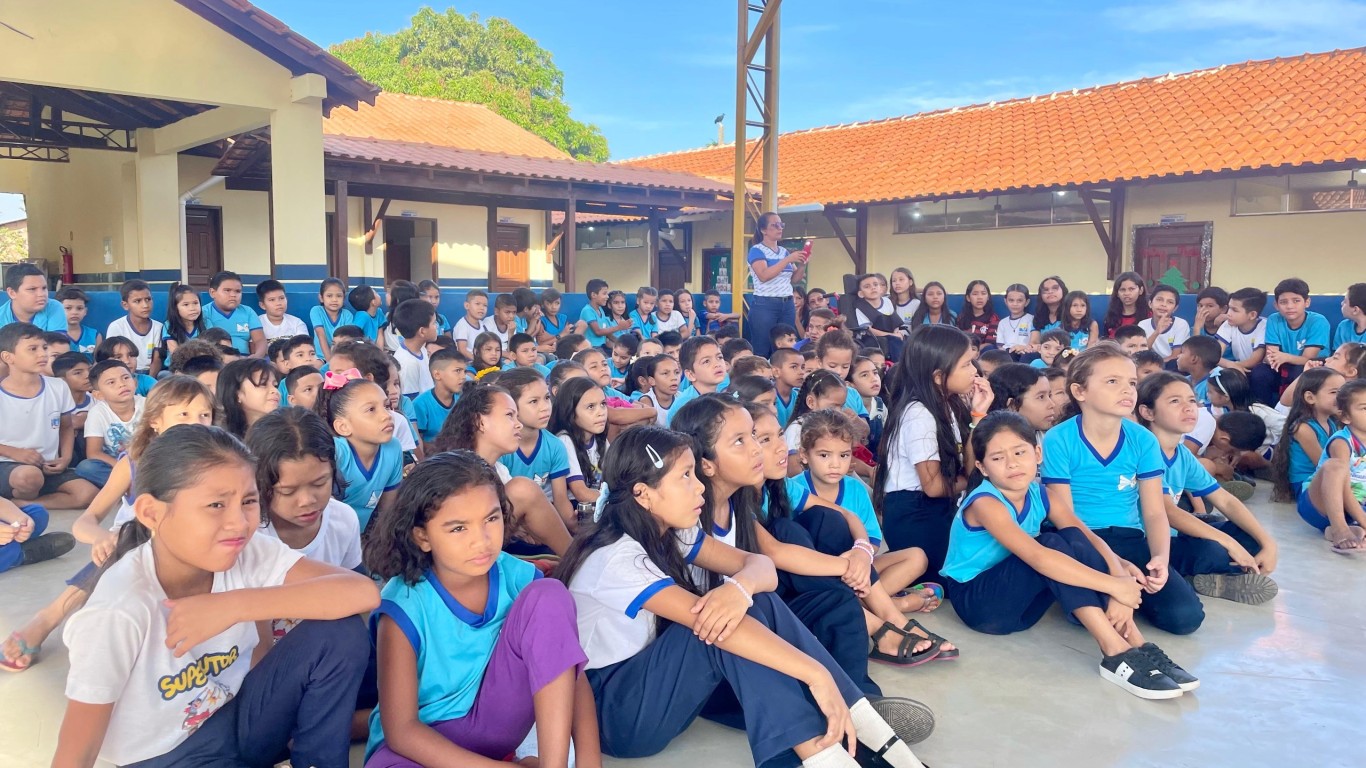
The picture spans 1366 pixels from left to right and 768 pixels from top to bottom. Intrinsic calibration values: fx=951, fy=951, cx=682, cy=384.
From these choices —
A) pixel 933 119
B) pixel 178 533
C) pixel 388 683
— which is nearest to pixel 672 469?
pixel 388 683

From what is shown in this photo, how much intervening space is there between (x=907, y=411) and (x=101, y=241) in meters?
10.8

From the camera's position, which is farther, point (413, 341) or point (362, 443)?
point (413, 341)

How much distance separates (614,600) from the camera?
2.10m

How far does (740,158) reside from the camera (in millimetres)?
10617

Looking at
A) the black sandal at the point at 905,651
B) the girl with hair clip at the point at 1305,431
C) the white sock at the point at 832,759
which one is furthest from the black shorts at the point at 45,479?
the girl with hair clip at the point at 1305,431

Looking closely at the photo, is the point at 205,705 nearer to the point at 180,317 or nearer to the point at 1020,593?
the point at 1020,593

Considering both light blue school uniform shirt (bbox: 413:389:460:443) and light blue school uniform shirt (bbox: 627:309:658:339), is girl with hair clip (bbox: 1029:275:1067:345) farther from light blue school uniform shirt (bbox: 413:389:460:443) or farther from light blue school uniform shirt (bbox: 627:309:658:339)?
light blue school uniform shirt (bbox: 413:389:460:443)

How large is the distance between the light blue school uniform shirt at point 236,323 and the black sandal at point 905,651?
17.4ft

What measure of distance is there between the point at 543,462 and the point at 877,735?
1757 mm

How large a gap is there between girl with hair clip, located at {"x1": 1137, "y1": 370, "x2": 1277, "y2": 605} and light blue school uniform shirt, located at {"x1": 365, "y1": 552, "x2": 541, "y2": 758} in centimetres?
247

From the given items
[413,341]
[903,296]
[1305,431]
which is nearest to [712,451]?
[1305,431]

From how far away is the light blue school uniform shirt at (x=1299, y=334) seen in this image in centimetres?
615

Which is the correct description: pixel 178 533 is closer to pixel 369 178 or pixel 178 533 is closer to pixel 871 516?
pixel 871 516

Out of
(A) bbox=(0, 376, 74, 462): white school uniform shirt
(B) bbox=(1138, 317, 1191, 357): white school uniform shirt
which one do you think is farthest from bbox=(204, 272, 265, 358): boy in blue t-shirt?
(B) bbox=(1138, 317, 1191, 357): white school uniform shirt
